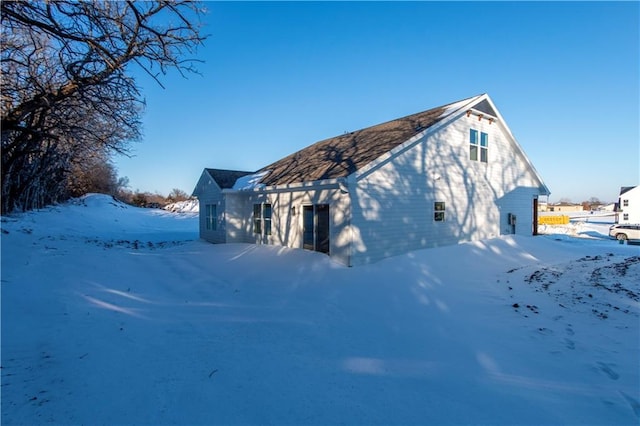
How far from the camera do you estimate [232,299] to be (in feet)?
24.5

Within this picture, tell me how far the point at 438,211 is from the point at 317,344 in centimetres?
896

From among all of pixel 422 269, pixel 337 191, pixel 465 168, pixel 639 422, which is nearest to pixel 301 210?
pixel 337 191

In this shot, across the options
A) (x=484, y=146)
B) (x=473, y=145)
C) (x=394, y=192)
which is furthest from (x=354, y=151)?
(x=484, y=146)

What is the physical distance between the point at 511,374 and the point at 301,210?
8874 mm

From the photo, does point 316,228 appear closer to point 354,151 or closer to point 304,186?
point 304,186

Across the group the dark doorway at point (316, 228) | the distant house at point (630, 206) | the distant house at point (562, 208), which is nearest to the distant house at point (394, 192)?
the dark doorway at point (316, 228)

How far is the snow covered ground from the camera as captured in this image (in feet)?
11.0

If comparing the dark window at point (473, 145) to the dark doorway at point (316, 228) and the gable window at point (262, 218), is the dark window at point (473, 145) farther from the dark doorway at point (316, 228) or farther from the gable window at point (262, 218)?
the gable window at point (262, 218)

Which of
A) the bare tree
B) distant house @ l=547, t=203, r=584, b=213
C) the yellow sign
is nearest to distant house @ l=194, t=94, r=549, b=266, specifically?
the bare tree

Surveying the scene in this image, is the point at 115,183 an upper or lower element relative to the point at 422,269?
upper

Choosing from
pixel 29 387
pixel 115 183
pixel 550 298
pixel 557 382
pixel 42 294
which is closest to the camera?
pixel 29 387

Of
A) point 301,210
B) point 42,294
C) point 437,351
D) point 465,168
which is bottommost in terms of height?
point 437,351

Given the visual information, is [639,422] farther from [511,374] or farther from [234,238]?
[234,238]

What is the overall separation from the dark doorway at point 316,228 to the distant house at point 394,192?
4 centimetres
